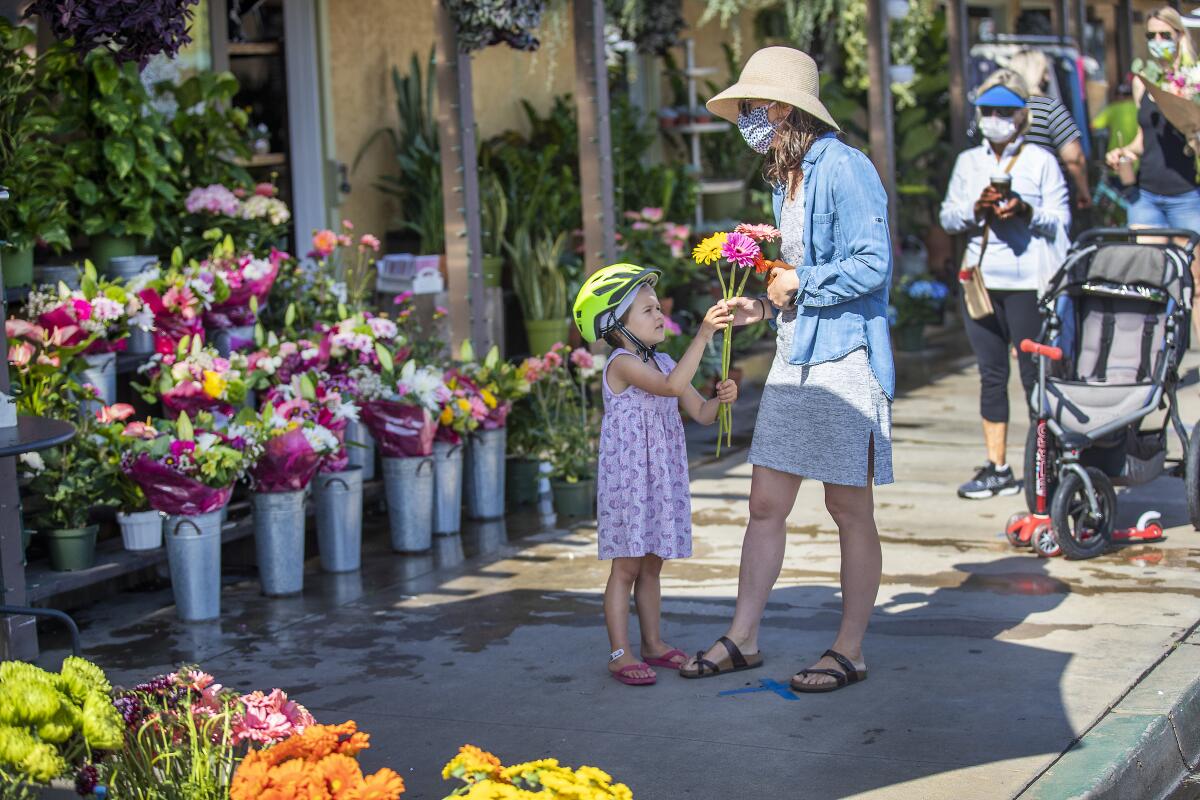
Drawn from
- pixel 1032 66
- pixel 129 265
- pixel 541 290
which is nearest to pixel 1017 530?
pixel 129 265

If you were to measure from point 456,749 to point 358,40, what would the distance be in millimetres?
6219

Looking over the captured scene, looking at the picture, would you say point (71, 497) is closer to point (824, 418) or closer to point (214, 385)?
point (214, 385)

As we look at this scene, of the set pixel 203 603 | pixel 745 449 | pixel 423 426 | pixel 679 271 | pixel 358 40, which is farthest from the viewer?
pixel 679 271

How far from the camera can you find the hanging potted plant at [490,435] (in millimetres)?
7344

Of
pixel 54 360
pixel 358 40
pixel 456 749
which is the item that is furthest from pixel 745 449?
pixel 456 749

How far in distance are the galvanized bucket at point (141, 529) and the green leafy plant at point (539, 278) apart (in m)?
3.86

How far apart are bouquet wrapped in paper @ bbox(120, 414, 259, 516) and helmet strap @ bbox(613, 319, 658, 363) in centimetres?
167

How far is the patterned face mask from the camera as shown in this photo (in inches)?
190

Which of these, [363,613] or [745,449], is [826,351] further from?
[745,449]

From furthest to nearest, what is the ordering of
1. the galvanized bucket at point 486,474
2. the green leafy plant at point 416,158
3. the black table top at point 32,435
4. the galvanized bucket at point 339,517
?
the green leafy plant at point 416,158
the galvanized bucket at point 486,474
the galvanized bucket at point 339,517
the black table top at point 32,435

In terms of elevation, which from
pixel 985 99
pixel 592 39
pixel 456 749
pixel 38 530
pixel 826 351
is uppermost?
pixel 592 39

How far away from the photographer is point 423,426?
6.81 meters

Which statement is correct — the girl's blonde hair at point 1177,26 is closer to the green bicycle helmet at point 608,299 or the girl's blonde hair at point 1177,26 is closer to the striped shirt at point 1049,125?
the striped shirt at point 1049,125

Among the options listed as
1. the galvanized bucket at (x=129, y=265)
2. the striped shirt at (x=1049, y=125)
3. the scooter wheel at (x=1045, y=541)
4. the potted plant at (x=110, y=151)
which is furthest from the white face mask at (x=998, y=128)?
the galvanized bucket at (x=129, y=265)
